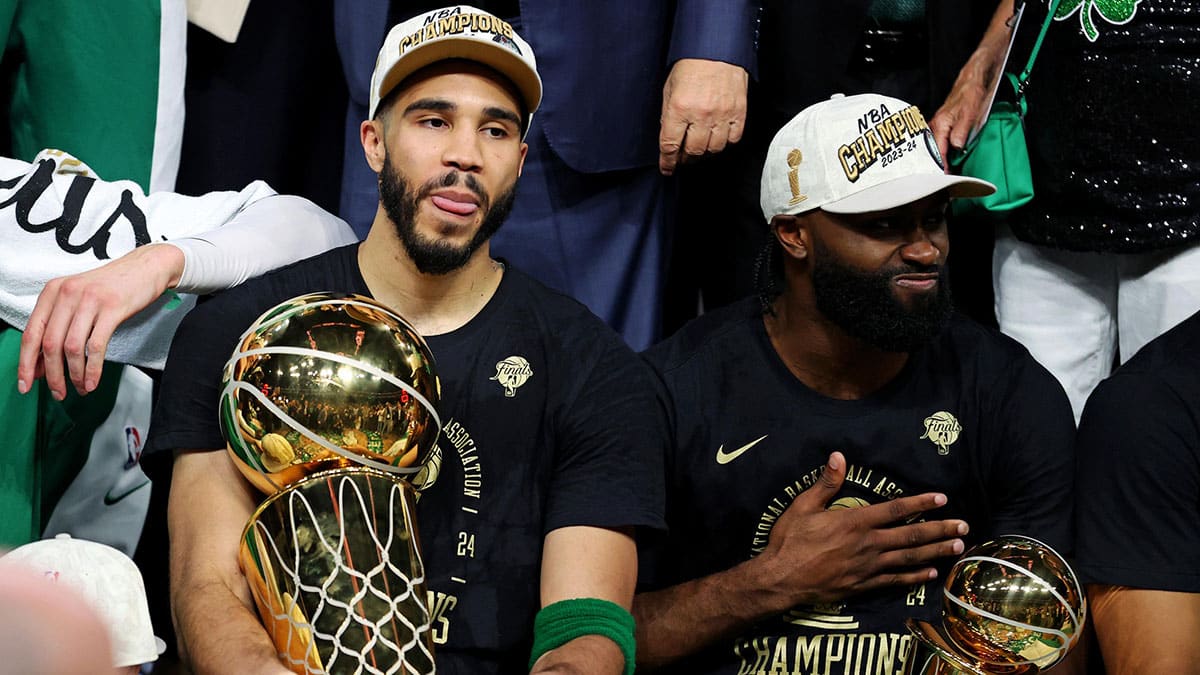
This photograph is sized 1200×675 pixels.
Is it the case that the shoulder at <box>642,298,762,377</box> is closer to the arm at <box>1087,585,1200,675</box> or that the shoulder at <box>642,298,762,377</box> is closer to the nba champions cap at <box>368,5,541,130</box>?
the nba champions cap at <box>368,5,541,130</box>

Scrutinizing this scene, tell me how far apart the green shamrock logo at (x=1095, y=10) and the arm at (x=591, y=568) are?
1317mm

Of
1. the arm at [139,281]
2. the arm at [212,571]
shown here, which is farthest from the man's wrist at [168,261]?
the arm at [212,571]

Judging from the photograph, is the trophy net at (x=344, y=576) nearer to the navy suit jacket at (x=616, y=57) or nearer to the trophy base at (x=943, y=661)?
the trophy base at (x=943, y=661)

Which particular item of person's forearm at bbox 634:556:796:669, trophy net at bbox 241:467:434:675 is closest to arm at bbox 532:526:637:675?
person's forearm at bbox 634:556:796:669

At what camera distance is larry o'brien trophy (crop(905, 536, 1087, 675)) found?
6.57ft

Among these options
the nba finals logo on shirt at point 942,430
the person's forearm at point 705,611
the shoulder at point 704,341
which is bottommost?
the person's forearm at point 705,611

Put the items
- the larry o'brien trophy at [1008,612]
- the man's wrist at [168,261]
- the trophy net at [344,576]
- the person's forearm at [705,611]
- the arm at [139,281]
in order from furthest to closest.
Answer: the person's forearm at [705,611]
the man's wrist at [168,261]
the arm at [139,281]
the larry o'brien trophy at [1008,612]
the trophy net at [344,576]

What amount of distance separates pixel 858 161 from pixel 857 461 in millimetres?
556

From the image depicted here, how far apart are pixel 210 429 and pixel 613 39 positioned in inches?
46.5

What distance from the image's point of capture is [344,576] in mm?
1755

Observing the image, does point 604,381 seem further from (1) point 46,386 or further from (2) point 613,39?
(1) point 46,386

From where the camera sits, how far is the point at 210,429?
226 cm

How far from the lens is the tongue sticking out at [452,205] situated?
2416 mm

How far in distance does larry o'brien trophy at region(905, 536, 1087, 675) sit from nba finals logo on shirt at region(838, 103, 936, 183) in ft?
2.90
